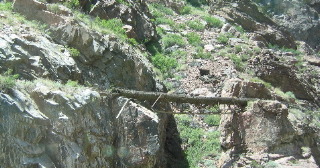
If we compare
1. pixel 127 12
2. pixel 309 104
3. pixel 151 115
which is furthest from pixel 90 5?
pixel 309 104

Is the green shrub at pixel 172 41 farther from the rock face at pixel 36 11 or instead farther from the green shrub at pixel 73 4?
the rock face at pixel 36 11

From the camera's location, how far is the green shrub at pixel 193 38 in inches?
958

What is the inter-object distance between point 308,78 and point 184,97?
11.5 metres

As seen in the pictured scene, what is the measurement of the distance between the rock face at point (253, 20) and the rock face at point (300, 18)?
2.08m

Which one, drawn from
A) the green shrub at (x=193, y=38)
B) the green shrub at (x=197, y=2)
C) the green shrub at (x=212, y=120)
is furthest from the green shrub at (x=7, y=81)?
the green shrub at (x=197, y=2)

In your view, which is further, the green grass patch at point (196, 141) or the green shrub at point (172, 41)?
the green shrub at point (172, 41)

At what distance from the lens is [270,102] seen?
46.4ft

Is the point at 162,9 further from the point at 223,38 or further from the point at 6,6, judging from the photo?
the point at 6,6

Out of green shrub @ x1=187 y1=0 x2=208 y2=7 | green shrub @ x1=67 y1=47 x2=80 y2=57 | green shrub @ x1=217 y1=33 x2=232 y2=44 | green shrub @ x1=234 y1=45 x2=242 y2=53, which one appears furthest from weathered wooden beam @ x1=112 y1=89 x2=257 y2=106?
green shrub @ x1=187 y1=0 x2=208 y2=7

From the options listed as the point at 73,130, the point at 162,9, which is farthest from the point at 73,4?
the point at 162,9

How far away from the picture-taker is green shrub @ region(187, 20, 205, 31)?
26.6 metres

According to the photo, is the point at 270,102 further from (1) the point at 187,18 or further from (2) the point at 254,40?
(1) the point at 187,18

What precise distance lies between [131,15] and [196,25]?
639 centimetres

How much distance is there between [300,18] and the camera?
33.1 m
